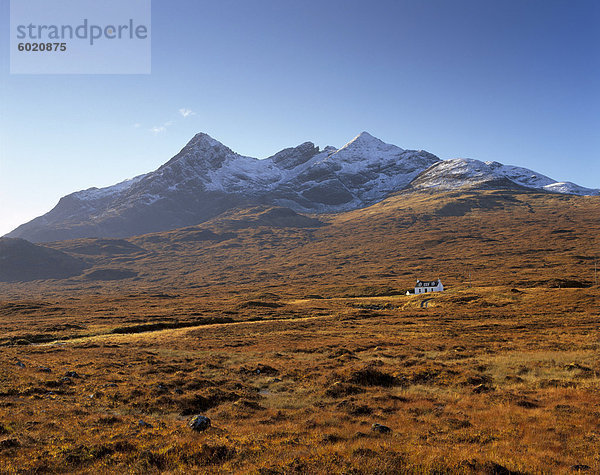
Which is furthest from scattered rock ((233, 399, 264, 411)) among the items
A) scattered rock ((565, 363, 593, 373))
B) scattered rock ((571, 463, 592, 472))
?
scattered rock ((565, 363, 593, 373))

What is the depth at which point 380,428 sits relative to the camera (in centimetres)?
1504

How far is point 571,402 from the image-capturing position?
17.9 metres

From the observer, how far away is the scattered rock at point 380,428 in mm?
14945

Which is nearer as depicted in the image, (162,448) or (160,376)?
(162,448)

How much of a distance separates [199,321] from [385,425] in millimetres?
67189

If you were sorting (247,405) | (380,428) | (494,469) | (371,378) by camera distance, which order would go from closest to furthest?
(494,469) < (380,428) < (247,405) < (371,378)

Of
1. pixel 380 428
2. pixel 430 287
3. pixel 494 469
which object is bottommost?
pixel 430 287

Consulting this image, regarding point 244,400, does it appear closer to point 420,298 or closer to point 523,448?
point 523,448

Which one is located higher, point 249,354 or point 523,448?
point 523,448

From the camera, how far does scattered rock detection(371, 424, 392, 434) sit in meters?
14.9

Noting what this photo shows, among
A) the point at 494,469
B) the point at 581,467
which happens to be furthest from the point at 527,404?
the point at 494,469

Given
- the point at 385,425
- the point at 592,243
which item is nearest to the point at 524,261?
the point at 592,243

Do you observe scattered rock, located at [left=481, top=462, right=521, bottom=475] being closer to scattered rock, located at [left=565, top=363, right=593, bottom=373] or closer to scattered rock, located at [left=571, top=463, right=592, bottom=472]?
scattered rock, located at [left=571, top=463, right=592, bottom=472]

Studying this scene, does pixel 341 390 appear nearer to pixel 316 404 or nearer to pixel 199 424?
pixel 316 404
